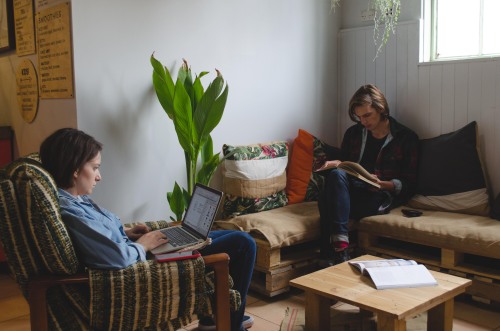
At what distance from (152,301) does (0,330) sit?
1.24 meters

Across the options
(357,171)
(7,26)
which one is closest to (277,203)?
(357,171)

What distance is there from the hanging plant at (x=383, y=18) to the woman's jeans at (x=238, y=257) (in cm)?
208

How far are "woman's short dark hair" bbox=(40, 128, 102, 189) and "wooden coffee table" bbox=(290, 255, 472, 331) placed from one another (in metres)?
1.04

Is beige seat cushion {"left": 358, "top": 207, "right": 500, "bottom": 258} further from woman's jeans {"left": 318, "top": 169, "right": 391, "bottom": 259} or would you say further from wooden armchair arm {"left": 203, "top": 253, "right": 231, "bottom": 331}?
wooden armchair arm {"left": 203, "top": 253, "right": 231, "bottom": 331}

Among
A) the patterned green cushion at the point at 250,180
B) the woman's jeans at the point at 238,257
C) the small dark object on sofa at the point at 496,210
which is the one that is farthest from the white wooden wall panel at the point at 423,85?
the woman's jeans at the point at 238,257

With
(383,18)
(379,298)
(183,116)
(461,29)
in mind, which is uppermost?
(383,18)

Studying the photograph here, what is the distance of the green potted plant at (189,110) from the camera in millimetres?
2938

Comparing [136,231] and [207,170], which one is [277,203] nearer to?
[207,170]

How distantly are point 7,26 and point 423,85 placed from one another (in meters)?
2.79

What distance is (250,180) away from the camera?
11.1ft

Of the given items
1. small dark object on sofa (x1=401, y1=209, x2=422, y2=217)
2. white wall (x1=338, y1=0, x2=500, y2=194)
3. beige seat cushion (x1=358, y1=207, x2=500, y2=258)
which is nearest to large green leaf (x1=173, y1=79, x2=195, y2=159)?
beige seat cushion (x1=358, y1=207, x2=500, y2=258)

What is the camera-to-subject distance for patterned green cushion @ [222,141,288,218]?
3.35 metres

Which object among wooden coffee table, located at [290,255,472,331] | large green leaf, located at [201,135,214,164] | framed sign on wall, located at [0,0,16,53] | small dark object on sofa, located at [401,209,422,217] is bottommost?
wooden coffee table, located at [290,255,472,331]

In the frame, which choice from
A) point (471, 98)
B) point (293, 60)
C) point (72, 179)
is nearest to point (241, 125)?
point (293, 60)
